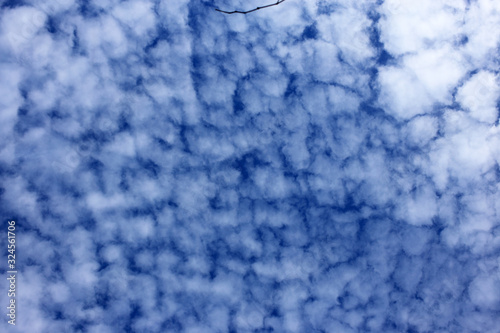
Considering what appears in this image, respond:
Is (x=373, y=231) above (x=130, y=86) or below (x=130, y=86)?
below

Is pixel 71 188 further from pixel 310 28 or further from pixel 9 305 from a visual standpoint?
pixel 310 28

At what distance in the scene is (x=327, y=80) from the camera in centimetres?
1369

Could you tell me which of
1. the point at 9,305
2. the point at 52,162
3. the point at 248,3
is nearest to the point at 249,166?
the point at 248,3

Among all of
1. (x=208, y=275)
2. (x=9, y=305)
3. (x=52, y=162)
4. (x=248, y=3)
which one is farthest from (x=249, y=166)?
(x=9, y=305)

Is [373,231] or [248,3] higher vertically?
[248,3]

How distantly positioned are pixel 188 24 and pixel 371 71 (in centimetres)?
670

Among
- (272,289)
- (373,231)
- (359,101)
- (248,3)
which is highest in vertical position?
(248,3)

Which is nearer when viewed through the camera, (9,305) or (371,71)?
(9,305)

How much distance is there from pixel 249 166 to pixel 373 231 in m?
5.01

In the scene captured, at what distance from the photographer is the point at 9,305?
1273 centimetres

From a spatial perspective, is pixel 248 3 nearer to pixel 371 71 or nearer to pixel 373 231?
pixel 371 71

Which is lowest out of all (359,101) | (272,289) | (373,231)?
(272,289)

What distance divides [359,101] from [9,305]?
13797 mm

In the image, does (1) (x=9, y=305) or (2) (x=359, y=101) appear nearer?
(1) (x=9, y=305)
